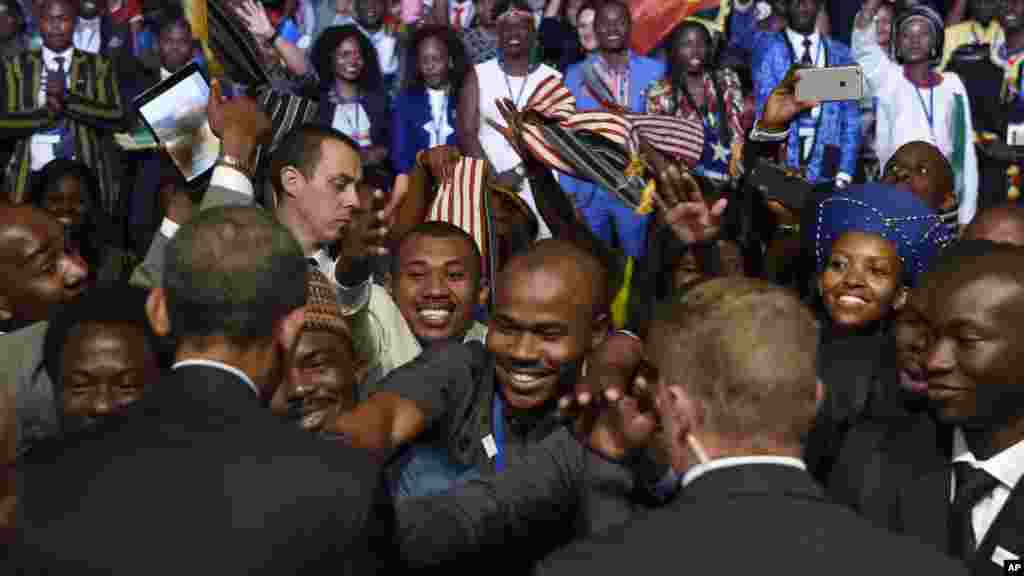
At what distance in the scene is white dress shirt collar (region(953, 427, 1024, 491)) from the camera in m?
3.53

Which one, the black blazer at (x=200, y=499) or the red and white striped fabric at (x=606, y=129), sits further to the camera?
the red and white striped fabric at (x=606, y=129)

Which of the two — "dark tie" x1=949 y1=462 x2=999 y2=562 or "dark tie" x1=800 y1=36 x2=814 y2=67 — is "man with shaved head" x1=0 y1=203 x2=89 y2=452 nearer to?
"dark tie" x1=949 y1=462 x2=999 y2=562

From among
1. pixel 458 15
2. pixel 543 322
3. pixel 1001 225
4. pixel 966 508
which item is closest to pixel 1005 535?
pixel 966 508

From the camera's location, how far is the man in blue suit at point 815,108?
404 inches

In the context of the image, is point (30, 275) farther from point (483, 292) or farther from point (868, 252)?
point (868, 252)

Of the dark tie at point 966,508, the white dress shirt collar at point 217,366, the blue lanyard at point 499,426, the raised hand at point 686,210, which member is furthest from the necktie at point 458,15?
the white dress shirt collar at point 217,366

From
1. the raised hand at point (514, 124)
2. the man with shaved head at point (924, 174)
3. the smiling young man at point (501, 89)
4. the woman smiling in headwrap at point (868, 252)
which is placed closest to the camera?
the woman smiling in headwrap at point (868, 252)

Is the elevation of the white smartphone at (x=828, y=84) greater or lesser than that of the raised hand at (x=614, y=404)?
greater

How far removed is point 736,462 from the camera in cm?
265

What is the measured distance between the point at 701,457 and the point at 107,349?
77.9 inches

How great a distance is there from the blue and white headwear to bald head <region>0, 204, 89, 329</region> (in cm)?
253

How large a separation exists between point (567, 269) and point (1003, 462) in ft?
4.70

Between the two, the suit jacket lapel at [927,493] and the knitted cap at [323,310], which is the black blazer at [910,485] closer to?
the suit jacket lapel at [927,493]

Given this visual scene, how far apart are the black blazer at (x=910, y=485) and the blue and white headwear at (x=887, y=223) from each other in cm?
151
